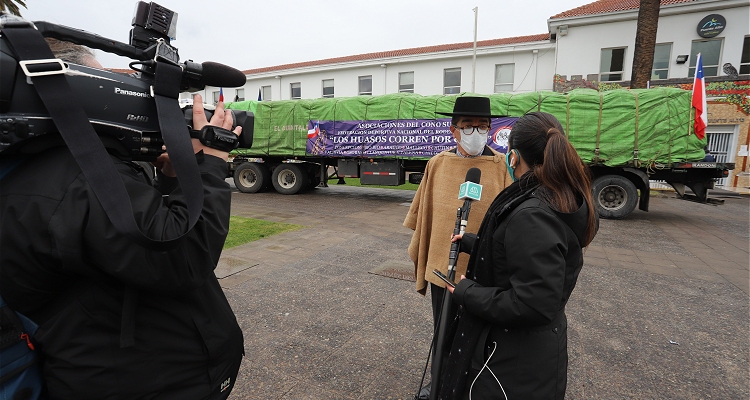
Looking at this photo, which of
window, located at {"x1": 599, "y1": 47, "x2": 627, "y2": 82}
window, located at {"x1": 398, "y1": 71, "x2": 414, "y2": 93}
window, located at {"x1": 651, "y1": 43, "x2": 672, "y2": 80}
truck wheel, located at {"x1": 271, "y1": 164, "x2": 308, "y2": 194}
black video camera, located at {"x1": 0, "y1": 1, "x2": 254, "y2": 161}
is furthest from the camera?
window, located at {"x1": 398, "y1": 71, "x2": 414, "y2": 93}

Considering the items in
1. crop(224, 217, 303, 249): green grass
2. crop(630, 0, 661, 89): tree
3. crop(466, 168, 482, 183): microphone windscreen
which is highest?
crop(630, 0, 661, 89): tree

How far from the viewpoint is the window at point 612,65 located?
18.1 m

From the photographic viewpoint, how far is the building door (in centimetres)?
1603

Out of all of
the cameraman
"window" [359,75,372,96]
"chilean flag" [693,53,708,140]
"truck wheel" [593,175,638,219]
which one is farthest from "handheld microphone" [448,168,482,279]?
"window" [359,75,372,96]

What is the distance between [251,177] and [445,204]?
11135 mm

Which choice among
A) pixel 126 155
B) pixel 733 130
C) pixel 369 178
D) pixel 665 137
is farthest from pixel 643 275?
pixel 733 130

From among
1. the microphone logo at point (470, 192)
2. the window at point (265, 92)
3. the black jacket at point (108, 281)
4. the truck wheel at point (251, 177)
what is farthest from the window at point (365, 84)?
the black jacket at point (108, 281)

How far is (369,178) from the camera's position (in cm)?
1127

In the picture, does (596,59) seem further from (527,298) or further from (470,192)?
(527,298)

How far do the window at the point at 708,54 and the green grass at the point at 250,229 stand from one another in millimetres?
19138

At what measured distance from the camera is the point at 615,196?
9000 millimetres

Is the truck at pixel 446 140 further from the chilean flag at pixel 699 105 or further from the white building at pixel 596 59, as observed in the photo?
the white building at pixel 596 59

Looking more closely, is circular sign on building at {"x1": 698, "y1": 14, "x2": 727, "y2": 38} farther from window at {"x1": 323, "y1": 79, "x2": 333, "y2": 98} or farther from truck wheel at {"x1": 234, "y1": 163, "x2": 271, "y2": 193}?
window at {"x1": 323, "y1": 79, "x2": 333, "y2": 98}

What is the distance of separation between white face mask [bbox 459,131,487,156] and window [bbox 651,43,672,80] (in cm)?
1970
